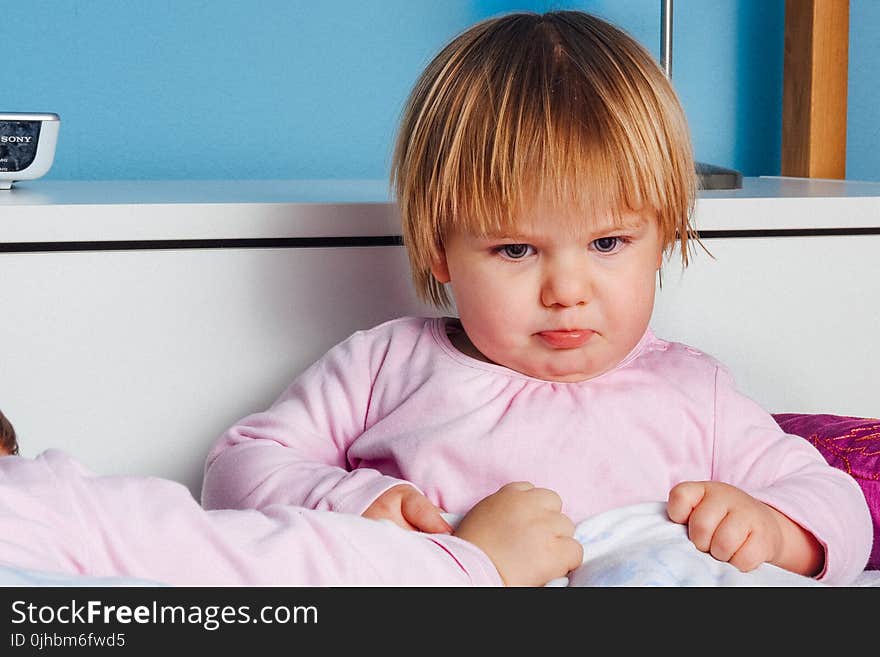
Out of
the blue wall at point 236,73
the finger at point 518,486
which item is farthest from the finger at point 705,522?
the blue wall at point 236,73

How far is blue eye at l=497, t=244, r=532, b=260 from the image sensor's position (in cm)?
79

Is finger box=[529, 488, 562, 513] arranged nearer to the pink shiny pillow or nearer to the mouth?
the mouth

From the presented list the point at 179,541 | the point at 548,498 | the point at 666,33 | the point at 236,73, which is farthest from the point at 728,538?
the point at 236,73

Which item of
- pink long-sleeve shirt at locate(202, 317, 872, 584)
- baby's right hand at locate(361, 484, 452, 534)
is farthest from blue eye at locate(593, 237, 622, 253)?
baby's right hand at locate(361, 484, 452, 534)

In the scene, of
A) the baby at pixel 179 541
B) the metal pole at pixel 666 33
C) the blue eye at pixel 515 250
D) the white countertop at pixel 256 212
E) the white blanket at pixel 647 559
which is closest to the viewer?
the baby at pixel 179 541

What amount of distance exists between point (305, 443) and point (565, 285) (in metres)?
0.23

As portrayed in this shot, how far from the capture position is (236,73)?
140cm

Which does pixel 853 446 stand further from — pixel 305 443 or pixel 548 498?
pixel 305 443

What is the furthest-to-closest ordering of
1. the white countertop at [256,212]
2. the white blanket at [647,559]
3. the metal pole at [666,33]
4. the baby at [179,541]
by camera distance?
the metal pole at [666,33], the white countertop at [256,212], the white blanket at [647,559], the baby at [179,541]

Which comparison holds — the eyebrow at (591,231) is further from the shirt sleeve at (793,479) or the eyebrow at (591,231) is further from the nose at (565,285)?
the shirt sleeve at (793,479)

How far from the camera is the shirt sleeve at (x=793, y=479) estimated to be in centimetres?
76

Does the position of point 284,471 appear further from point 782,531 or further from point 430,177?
point 782,531
